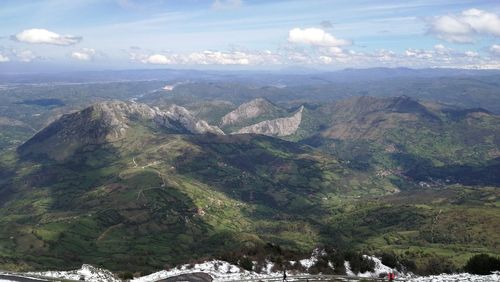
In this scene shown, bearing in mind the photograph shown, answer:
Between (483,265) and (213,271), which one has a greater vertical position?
(213,271)

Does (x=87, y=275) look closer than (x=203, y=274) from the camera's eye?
No

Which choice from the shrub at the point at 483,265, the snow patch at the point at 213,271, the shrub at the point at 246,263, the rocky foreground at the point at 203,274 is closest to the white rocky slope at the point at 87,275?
the rocky foreground at the point at 203,274

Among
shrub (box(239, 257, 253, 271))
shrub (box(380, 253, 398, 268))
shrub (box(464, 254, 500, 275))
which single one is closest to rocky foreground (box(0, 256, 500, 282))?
shrub (box(239, 257, 253, 271))

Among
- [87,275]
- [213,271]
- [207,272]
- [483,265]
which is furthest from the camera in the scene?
[483,265]

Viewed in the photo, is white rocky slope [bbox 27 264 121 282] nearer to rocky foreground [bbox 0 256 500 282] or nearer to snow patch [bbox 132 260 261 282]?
rocky foreground [bbox 0 256 500 282]

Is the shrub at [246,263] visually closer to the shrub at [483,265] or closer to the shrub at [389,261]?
the shrub at [389,261]

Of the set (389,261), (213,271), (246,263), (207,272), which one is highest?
(207,272)

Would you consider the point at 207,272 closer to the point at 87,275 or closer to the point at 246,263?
the point at 246,263

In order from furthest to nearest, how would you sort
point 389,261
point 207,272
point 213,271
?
point 389,261
point 213,271
point 207,272

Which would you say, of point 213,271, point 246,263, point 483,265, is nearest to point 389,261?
point 483,265

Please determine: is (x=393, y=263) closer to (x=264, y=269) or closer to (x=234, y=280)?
(x=264, y=269)

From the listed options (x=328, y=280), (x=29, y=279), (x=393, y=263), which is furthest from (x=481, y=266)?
(x=29, y=279)
